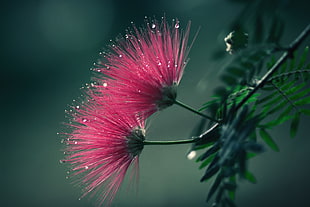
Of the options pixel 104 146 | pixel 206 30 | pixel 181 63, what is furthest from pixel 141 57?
pixel 206 30

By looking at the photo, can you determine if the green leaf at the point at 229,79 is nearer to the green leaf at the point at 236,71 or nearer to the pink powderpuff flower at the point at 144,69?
the green leaf at the point at 236,71

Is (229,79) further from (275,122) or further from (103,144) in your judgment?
(103,144)

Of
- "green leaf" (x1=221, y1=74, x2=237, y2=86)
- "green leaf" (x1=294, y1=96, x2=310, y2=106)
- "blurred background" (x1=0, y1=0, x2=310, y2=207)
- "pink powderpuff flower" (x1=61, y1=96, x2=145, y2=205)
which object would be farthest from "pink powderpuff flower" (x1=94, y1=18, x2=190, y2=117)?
"blurred background" (x1=0, y1=0, x2=310, y2=207)

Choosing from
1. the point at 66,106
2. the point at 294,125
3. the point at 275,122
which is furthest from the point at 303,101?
the point at 66,106

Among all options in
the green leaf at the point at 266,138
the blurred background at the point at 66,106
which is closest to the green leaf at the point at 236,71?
the green leaf at the point at 266,138

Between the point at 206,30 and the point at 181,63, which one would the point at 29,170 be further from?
the point at 181,63

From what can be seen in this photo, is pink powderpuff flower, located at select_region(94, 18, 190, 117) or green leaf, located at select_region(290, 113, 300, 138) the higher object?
pink powderpuff flower, located at select_region(94, 18, 190, 117)

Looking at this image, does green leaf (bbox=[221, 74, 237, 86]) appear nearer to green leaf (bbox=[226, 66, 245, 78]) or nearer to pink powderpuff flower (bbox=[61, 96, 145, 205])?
green leaf (bbox=[226, 66, 245, 78])
